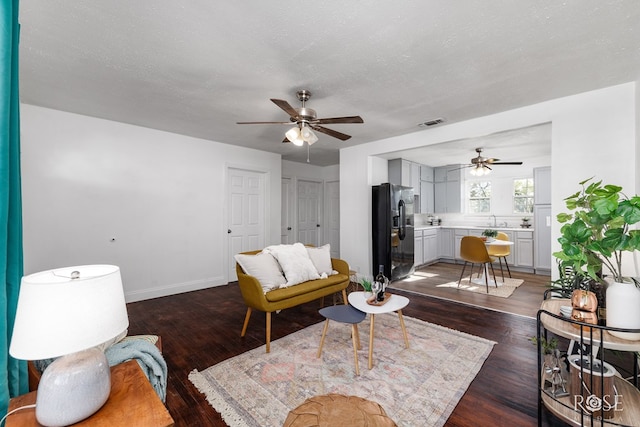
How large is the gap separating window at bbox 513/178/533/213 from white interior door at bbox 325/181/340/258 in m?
4.11

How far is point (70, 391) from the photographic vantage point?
0.89 metres

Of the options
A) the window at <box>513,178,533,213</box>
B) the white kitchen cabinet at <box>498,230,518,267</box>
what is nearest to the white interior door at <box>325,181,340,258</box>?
the white kitchen cabinet at <box>498,230,518,267</box>

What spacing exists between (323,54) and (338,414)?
7.60ft

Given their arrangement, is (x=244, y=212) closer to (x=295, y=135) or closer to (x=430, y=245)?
(x=295, y=135)

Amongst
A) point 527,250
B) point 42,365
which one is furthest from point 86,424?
point 527,250

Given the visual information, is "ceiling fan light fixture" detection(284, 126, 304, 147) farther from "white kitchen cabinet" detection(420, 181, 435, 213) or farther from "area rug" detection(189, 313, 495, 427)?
"white kitchen cabinet" detection(420, 181, 435, 213)

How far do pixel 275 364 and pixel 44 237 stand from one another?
3.23m

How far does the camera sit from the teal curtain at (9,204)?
96 cm

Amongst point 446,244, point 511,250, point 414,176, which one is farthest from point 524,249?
point 414,176

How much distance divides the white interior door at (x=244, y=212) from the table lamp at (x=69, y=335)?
407cm

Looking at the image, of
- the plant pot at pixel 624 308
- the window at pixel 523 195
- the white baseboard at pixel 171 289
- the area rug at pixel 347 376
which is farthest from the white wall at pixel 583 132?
the white baseboard at pixel 171 289

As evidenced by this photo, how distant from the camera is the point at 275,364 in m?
2.25

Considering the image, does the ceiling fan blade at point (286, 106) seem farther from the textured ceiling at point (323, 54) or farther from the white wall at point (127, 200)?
the white wall at point (127, 200)

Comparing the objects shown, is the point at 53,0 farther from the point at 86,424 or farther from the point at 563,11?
the point at 563,11
